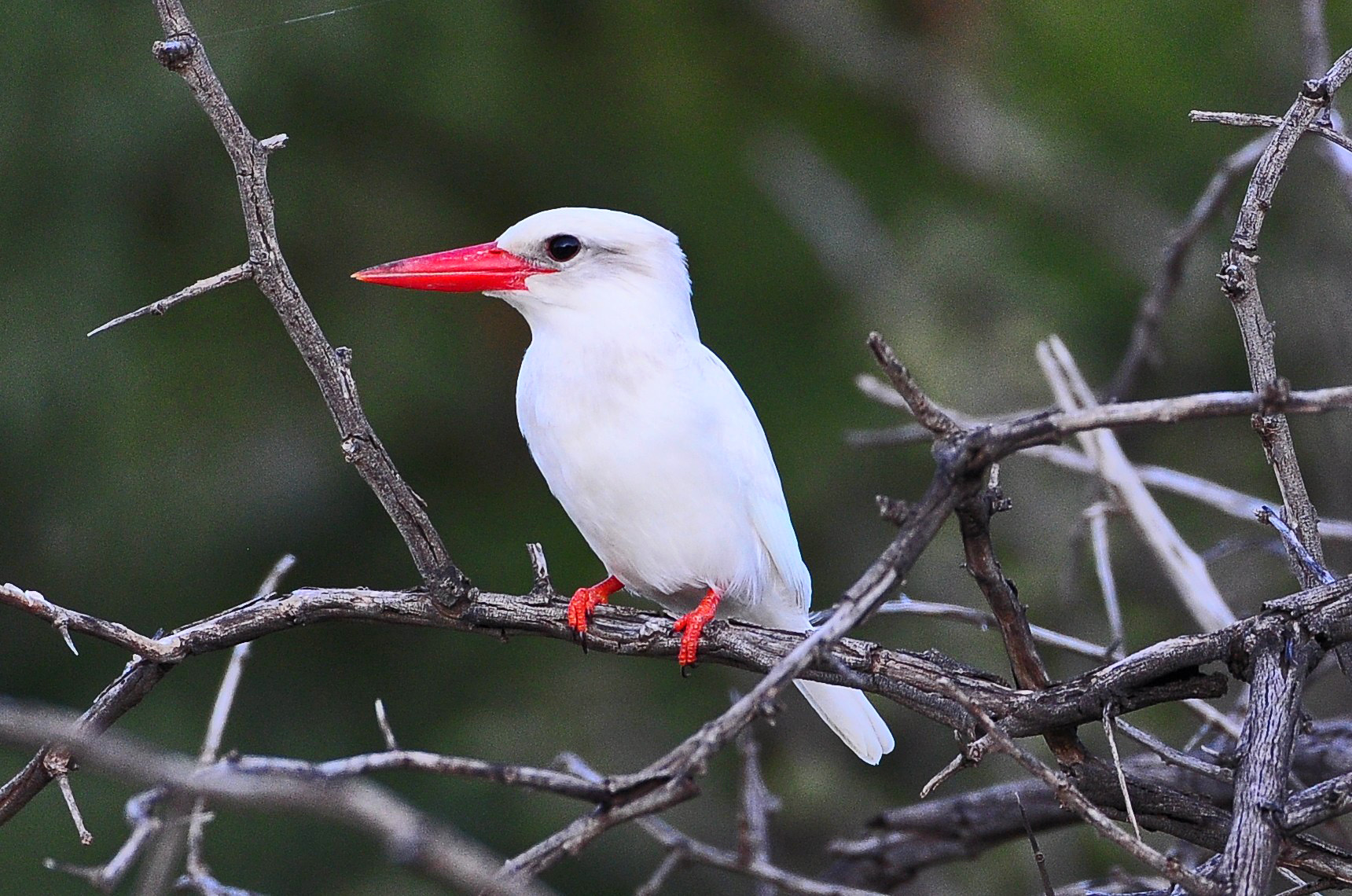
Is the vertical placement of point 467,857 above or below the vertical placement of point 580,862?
above

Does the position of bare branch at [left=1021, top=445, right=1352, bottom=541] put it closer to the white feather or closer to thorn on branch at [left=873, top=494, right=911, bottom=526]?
the white feather

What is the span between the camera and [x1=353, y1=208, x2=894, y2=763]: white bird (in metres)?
3.00

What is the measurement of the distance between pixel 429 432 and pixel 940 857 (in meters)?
3.07

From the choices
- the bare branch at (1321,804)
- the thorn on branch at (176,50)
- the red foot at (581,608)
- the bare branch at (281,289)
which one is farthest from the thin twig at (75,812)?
the bare branch at (1321,804)

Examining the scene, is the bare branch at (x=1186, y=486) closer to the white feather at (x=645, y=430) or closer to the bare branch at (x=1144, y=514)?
the bare branch at (x=1144, y=514)

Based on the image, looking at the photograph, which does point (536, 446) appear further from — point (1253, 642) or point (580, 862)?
point (580, 862)

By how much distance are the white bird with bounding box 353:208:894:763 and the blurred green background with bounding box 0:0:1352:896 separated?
1.92 meters

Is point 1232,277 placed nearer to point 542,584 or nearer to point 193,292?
point 542,584

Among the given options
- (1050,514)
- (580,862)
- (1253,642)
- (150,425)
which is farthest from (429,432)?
(1253,642)

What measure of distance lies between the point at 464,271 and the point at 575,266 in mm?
268

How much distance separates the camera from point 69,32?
485cm

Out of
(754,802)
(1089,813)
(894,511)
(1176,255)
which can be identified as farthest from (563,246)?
(1089,813)

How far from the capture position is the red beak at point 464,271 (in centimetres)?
282

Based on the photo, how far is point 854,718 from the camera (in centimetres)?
323
